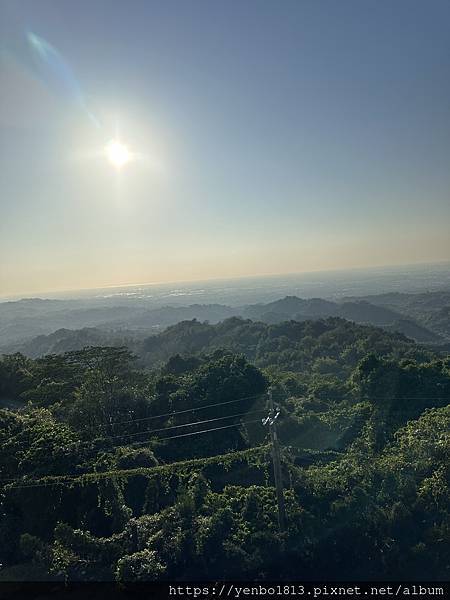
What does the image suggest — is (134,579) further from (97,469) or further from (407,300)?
(407,300)

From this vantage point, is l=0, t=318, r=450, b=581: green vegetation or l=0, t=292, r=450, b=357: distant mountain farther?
l=0, t=292, r=450, b=357: distant mountain

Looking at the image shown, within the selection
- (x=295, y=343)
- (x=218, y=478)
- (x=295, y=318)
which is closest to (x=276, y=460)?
(x=218, y=478)

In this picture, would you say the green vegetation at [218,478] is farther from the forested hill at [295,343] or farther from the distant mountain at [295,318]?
the distant mountain at [295,318]

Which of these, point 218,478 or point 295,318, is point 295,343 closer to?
point 218,478

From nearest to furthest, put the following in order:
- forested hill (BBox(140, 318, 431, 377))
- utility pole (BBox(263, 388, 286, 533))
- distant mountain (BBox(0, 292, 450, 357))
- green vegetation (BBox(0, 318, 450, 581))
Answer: utility pole (BBox(263, 388, 286, 533))
green vegetation (BBox(0, 318, 450, 581))
forested hill (BBox(140, 318, 431, 377))
distant mountain (BBox(0, 292, 450, 357))

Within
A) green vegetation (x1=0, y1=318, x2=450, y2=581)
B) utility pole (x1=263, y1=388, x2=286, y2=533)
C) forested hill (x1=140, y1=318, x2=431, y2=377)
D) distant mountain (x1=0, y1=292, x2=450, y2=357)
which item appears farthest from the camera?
distant mountain (x1=0, y1=292, x2=450, y2=357)

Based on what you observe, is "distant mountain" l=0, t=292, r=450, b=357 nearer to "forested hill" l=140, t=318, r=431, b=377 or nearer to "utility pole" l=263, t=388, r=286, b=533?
"forested hill" l=140, t=318, r=431, b=377

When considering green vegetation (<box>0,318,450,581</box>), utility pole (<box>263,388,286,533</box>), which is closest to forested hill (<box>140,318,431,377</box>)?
green vegetation (<box>0,318,450,581</box>)

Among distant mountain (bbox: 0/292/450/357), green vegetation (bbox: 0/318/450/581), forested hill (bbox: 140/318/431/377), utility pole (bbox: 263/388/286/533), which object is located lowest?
distant mountain (bbox: 0/292/450/357)

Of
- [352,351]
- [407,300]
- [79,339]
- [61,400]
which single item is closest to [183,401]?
[61,400]
